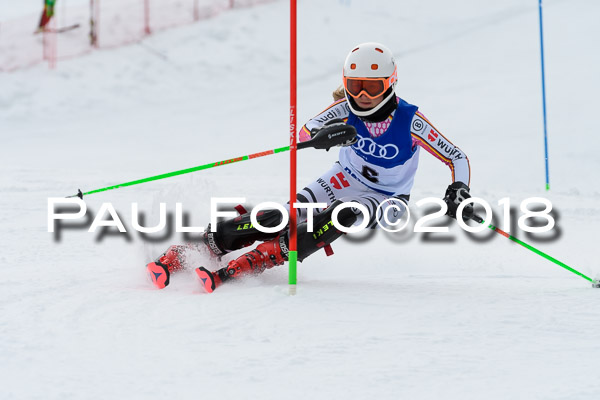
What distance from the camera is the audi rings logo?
161 inches

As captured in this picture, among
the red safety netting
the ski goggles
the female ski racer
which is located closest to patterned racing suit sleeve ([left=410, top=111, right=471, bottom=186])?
the female ski racer

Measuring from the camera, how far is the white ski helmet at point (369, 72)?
385 cm

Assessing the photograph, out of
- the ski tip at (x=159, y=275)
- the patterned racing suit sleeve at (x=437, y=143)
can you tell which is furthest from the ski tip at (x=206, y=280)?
the patterned racing suit sleeve at (x=437, y=143)

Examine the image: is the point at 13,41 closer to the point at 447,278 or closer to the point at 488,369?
the point at 447,278

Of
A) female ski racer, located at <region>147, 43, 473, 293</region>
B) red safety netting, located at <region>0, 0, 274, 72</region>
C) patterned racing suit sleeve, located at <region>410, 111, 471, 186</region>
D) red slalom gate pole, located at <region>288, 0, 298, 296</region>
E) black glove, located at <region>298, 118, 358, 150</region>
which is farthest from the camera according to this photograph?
red safety netting, located at <region>0, 0, 274, 72</region>

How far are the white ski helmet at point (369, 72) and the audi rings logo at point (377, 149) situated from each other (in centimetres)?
27

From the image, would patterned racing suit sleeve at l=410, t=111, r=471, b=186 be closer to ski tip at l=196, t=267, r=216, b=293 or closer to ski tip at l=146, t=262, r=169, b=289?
ski tip at l=196, t=267, r=216, b=293

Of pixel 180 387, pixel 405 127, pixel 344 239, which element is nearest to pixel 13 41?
pixel 344 239

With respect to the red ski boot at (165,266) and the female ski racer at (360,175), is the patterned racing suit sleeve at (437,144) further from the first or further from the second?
the red ski boot at (165,266)

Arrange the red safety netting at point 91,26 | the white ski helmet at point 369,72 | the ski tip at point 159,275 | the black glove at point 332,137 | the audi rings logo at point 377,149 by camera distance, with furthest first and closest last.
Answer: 1. the red safety netting at point 91,26
2. the audi rings logo at point 377,149
3. the white ski helmet at point 369,72
4. the ski tip at point 159,275
5. the black glove at point 332,137

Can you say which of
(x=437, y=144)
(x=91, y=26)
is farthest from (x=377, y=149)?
(x=91, y=26)

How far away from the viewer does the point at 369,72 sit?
3.84 m

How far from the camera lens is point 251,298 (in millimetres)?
3283

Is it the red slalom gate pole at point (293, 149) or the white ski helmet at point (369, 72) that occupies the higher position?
the white ski helmet at point (369, 72)
